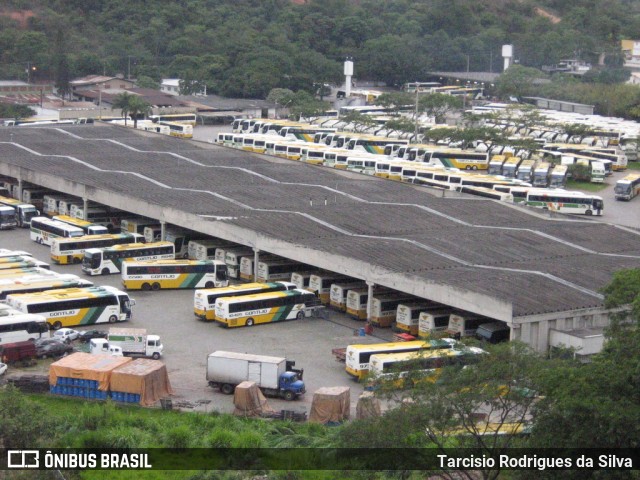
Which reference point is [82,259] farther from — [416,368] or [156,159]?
[416,368]

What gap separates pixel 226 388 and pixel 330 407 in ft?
4.73

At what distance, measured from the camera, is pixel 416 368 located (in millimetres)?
9383

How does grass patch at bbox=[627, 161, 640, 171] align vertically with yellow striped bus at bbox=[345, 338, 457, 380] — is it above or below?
above

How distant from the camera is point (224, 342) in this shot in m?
14.2

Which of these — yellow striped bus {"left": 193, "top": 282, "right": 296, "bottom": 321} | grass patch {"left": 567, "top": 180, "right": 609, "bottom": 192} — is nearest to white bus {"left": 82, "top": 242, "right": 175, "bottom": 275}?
yellow striped bus {"left": 193, "top": 282, "right": 296, "bottom": 321}

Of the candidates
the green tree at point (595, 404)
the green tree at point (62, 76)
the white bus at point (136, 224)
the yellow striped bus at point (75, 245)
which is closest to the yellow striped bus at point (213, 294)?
the yellow striped bus at point (75, 245)

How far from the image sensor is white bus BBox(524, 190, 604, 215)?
23484mm

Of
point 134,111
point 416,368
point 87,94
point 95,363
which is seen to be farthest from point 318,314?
point 87,94

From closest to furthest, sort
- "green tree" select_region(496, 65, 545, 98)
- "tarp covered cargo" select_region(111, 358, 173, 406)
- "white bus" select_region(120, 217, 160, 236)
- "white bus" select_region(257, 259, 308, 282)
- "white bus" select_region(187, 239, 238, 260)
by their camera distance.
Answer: "tarp covered cargo" select_region(111, 358, 173, 406) < "white bus" select_region(257, 259, 308, 282) < "white bus" select_region(187, 239, 238, 260) < "white bus" select_region(120, 217, 160, 236) < "green tree" select_region(496, 65, 545, 98)

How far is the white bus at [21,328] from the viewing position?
44.0 feet

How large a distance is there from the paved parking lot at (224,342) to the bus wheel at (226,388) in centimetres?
7

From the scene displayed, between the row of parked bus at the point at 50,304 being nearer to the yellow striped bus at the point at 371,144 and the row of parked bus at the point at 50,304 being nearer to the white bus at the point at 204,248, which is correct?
the white bus at the point at 204,248

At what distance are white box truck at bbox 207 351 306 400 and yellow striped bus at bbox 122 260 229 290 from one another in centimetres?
440

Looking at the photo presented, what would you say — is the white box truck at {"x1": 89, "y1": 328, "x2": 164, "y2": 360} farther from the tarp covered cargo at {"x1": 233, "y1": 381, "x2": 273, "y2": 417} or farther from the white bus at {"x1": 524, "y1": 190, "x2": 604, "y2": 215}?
the white bus at {"x1": 524, "y1": 190, "x2": 604, "y2": 215}
